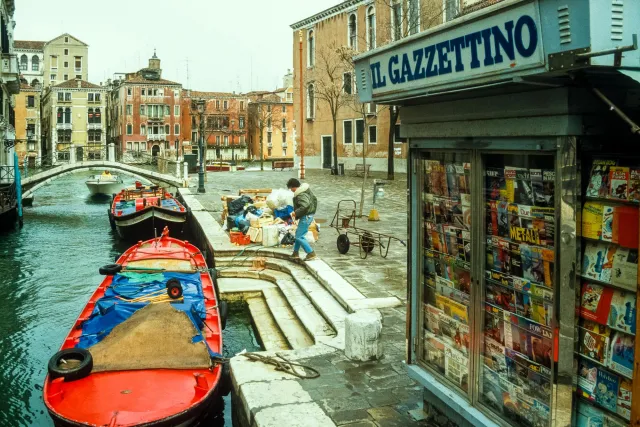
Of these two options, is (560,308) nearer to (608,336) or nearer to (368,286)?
(608,336)

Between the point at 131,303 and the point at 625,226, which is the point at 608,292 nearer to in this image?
the point at 625,226

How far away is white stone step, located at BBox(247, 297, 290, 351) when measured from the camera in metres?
8.16

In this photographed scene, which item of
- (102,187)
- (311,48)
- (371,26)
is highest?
(311,48)

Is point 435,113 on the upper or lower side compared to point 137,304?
upper

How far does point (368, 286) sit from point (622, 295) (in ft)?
19.5

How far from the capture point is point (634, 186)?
2.91m

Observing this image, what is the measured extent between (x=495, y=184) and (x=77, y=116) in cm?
6998

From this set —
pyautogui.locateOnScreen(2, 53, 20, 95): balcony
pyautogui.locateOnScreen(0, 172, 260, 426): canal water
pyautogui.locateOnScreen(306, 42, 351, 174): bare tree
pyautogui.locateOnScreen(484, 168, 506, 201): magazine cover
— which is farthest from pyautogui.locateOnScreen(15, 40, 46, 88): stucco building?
pyautogui.locateOnScreen(484, 168, 506, 201): magazine cover

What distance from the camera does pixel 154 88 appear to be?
66.5 meters

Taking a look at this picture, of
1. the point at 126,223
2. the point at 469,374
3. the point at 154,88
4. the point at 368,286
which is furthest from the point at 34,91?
the point at 469,374

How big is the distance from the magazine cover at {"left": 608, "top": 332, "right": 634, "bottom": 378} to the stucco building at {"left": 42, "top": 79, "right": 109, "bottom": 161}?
222 ft

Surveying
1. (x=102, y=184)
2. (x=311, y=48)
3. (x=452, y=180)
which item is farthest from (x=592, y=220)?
(x=311, y=48)

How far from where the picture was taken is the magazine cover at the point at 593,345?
10.1ft

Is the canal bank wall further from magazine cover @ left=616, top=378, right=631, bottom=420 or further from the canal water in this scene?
magazine cover @ left=616, top=378, right=631, bottom=420
